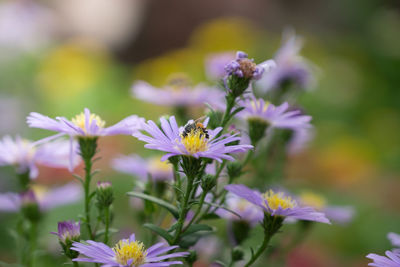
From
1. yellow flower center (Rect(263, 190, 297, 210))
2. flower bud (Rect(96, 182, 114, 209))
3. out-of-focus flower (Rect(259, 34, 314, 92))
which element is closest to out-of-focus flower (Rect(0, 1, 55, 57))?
out-of-focus flower (Rect(259, 34, 314, 92))

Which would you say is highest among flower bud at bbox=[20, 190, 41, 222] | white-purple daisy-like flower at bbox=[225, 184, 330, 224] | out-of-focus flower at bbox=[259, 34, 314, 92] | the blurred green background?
→ the blurred green background

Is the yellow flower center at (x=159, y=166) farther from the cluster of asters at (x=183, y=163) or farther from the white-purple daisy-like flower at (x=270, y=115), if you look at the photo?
the white-purple daisy-like flower at (x=270, y=115)

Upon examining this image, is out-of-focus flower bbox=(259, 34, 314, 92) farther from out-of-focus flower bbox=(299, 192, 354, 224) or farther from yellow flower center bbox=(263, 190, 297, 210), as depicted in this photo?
yellow flower center bbox=(263, 190, 297, 210)

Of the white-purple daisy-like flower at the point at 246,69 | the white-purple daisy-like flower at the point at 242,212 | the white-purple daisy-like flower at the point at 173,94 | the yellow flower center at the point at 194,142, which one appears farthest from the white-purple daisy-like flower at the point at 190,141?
the white-purple daisy-like flower at the point at 173,94

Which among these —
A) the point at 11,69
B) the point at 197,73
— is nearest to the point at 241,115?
the point at 11,69

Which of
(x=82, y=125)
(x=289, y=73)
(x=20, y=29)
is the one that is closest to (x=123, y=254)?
(x=82, y=125)
